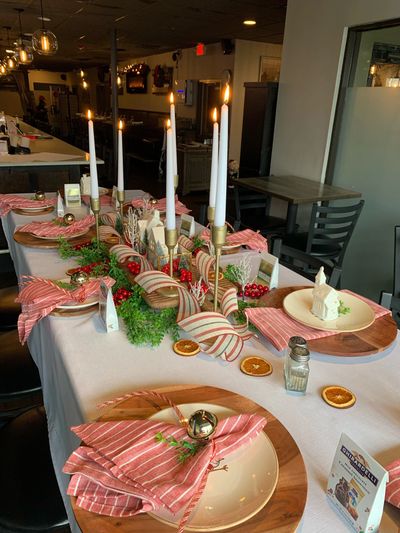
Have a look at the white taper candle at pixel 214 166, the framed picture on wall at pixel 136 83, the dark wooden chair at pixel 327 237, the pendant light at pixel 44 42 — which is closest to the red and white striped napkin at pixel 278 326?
the white taper candle at pixel 214 166

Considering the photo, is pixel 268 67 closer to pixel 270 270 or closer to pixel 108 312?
pixel 270 270

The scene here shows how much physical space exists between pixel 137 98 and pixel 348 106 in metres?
9.45

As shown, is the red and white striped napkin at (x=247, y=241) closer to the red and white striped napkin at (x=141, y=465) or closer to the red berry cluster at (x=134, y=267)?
the red berry cluster at (x=134, y=267)

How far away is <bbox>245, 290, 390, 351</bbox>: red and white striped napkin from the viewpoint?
3.58 feet

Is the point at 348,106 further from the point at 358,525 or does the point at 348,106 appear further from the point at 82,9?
the point at 82,9

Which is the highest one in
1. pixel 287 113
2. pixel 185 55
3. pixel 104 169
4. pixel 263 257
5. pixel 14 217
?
pixel 185 55

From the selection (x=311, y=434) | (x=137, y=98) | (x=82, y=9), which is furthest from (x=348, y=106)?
(x=137, y=98)

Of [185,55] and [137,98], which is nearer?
[185,55]

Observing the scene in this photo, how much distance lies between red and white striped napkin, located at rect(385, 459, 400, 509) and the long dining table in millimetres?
18

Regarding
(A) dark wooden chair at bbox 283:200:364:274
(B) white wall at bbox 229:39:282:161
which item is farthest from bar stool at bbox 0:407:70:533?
(B) white wall at bbox 229:39:282:161

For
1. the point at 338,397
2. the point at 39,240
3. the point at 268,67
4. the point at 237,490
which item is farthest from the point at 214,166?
the point at 268,67

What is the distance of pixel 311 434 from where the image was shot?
2.65 ft

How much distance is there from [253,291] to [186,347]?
0.37 meters

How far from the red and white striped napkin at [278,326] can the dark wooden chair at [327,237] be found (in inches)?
59.3
